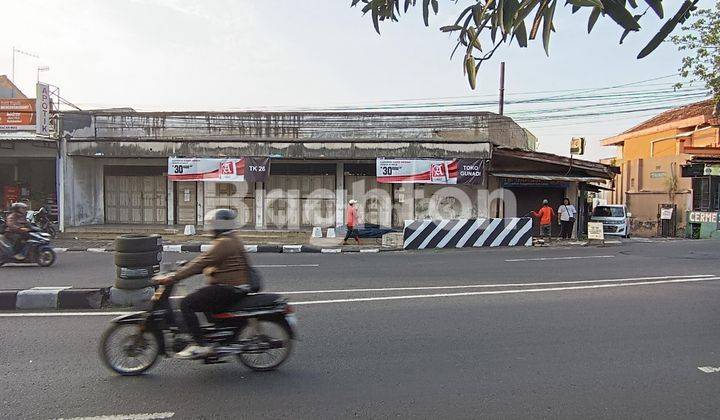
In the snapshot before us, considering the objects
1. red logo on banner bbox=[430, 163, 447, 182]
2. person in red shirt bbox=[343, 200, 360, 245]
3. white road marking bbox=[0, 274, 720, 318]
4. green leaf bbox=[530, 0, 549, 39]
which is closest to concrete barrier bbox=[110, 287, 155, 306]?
white road marking bbox=[0, 274, 720, 318]

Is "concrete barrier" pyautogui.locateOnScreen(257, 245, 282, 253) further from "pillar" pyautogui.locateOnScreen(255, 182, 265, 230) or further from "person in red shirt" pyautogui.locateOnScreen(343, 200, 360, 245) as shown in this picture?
"pillar" pyautogui.locateOnScreen(255, 182, 265, 230)

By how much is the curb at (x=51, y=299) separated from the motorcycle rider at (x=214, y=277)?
361 centimetres

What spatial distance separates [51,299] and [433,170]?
44.0ft

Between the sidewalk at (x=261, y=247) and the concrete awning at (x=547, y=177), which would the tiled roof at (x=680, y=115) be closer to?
the concrete awning at (x=547, y=177)

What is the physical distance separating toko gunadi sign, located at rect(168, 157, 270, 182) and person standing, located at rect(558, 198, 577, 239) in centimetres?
1142

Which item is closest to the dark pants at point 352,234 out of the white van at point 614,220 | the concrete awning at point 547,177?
the concrete awning at point 547,177

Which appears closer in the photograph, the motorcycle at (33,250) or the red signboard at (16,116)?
the motorcycle at (33,250)

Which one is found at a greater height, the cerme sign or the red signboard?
the red signboard

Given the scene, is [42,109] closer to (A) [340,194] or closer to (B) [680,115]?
(A) [340,194]

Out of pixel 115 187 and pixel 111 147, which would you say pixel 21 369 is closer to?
pixel 111 147

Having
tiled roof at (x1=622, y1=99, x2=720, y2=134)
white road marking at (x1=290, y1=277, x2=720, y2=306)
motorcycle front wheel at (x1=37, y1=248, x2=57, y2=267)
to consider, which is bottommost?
white road marking at (x1=290, y1=277, x2=720, y2=306)

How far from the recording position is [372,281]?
9508mm

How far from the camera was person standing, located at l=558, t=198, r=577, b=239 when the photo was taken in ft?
62.5

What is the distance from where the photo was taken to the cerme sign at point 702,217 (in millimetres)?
22627
